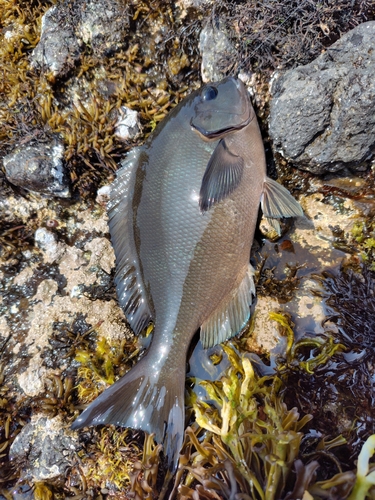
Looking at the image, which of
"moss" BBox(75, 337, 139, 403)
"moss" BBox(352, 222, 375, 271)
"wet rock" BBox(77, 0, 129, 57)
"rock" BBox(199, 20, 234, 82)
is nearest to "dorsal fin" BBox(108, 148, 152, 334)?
"moss" BBox(75, 337, 139, 403)

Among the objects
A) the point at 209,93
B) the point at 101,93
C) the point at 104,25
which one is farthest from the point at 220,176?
the point at 104,25

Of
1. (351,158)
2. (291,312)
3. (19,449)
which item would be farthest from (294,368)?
(19,449)

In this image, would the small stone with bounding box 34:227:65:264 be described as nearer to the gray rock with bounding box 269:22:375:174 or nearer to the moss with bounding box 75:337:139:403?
the moss with bounding box 75:337:139:403

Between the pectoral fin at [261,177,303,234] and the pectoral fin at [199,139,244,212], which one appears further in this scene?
the pectoral fin at [261,177,303,234]

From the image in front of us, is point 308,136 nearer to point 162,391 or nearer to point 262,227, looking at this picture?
point 262,227

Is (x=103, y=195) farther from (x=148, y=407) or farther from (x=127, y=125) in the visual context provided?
(x=148, y=407)

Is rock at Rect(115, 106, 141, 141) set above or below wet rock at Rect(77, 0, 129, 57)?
below
